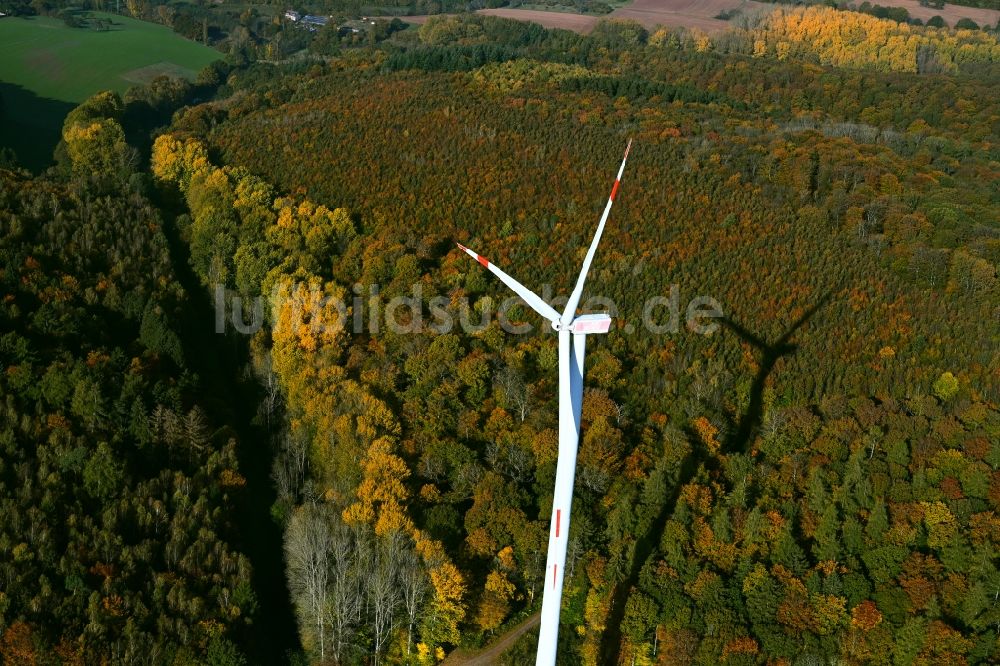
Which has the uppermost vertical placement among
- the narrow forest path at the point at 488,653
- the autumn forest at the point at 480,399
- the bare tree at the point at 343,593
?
the autumn forest at the point at 480,399

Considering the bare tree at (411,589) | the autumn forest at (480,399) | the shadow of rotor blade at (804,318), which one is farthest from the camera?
the shadow of rotor blade at (804,318)

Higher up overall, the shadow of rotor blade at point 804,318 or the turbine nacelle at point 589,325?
the turbine nacelle at point 589,325

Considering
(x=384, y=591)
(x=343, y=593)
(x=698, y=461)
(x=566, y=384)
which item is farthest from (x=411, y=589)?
(x=698, y=461)

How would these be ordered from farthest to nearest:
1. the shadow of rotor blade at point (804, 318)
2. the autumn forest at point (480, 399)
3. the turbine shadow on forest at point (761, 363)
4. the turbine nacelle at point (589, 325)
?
the shadow of rotor blade at point (804, 318) < the turbine shadow on forest at point (761, 363) < the autumn forest at point (480, 399) < the turbine nacelle at point (589, 325)

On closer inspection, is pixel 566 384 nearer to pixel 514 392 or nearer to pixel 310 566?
pixel 310 566

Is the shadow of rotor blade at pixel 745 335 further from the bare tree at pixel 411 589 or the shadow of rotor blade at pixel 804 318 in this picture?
the bare tree at pixel 411 589

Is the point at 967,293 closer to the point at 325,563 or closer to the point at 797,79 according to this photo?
the point at 325,563

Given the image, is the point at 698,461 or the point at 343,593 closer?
the point at 343,593

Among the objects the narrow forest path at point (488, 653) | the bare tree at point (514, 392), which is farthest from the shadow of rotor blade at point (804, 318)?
the narrow forest path at point (488, 653)

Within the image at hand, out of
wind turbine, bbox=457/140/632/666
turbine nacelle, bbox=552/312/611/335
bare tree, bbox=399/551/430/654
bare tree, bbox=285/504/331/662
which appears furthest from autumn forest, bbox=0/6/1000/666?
turbine nacelle, bbox=552/312/611/335
